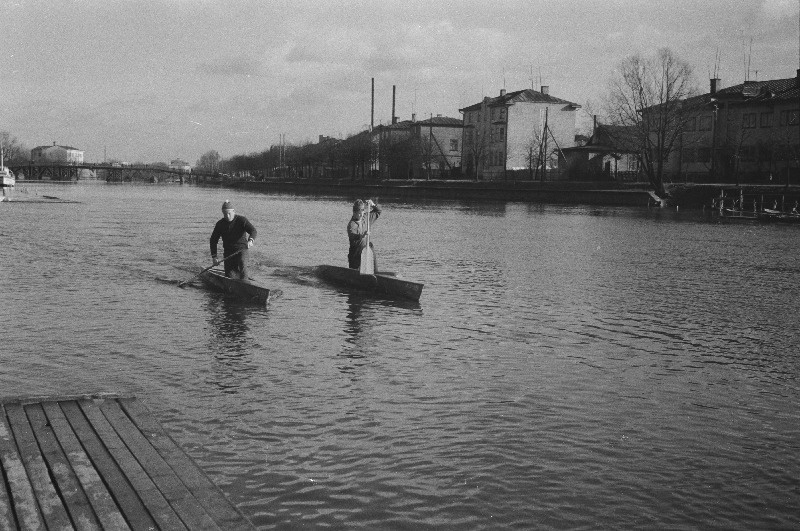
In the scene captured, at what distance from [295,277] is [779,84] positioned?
232ft

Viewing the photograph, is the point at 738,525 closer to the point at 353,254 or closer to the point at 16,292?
the point at 353,254

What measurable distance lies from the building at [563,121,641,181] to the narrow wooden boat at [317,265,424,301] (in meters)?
65.3

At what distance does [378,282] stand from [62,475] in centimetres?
1414

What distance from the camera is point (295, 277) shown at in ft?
80.5

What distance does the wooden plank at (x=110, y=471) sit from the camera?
20.8ft

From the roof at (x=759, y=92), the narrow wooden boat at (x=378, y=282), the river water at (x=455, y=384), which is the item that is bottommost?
the river water at (x=455, y=384)

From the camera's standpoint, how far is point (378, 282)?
825 inches

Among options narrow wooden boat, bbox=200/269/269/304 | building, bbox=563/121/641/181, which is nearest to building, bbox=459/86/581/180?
building, bbox=563/121/641/181

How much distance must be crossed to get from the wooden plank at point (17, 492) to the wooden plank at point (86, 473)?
383mm

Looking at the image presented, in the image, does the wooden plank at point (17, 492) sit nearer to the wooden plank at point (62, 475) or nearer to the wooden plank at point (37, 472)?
the wooden plank at point (37, 472)

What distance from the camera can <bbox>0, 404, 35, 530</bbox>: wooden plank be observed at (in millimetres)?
6172

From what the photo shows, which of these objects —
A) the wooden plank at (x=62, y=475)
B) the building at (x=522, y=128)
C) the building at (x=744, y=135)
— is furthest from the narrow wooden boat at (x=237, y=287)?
the building at (x=522, y=128)

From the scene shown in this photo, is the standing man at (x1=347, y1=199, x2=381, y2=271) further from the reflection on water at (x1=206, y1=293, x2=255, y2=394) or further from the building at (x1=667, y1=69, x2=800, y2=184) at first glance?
the building at (x1=667, y1=69, x2=800, y2=184)

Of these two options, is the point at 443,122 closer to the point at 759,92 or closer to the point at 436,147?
the point at 436,147
